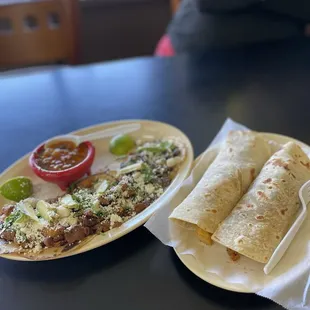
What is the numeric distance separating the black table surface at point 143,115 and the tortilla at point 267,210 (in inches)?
3.6

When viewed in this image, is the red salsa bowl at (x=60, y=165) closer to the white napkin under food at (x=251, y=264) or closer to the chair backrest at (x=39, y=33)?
the white napkin under food at (x=251, y=264)

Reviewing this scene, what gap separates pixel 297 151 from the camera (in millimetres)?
1042

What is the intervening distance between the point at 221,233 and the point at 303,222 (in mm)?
165

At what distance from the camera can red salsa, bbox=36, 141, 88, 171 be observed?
3.69 ft

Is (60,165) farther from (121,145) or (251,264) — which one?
(251,264)

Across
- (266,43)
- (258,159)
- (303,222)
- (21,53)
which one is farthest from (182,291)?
(21,53)

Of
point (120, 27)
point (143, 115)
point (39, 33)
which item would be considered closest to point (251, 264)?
point (143, 115)

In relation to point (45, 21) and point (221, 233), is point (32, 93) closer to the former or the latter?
point (45, 21)

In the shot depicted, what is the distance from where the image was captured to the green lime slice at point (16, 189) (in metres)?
1.06

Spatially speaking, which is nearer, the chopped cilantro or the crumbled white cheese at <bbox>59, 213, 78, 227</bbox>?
the crumbled white cheese at <bbox>59, 213, 78, 227</bbox>

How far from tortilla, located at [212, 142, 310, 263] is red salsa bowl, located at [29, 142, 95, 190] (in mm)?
393

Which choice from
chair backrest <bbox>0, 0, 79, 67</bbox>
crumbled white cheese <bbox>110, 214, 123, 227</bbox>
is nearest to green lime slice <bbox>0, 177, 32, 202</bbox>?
crumbled white cheese <bbox>110, 214, 123, 227</bbox>

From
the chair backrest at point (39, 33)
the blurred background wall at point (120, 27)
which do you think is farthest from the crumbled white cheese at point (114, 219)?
the blurred background wall at point (120, 27)

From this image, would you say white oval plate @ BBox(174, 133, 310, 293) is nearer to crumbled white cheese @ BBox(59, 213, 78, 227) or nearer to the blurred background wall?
crumbled white cheese @ BBox(59, 213, 78, 227)
